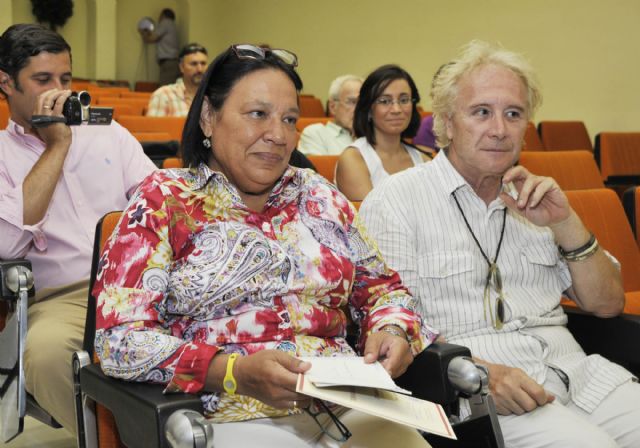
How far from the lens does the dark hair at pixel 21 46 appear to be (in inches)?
96.0

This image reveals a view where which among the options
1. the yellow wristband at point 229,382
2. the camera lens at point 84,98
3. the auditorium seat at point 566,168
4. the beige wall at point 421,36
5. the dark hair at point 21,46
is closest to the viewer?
the yellow wristband at point 229,382

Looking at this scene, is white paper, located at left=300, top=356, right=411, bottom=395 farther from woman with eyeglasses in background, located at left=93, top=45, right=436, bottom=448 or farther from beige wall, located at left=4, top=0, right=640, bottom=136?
beige wall, located at left=4, top=0, right=640, bottom=136

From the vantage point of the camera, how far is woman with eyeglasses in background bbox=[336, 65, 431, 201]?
12.3ft

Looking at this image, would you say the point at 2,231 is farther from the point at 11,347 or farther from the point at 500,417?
the point at 500,417

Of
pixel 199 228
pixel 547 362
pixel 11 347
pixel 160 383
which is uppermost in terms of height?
→ pixel 199 228

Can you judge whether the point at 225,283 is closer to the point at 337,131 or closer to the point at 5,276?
the point at 5,276

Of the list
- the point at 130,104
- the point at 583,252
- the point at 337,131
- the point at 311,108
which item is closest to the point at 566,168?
the point at 337,131

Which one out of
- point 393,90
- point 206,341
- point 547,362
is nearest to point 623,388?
point 547,362

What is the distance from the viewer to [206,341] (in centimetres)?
149

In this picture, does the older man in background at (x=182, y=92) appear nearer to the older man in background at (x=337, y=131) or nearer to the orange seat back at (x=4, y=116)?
the older man in background at (x=337, y=131)

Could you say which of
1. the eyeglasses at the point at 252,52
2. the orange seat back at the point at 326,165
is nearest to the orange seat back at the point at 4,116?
the orange seat back at the point at 326,165

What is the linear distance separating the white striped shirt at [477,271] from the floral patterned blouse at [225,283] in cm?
22

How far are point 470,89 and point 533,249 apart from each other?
45 centimetres

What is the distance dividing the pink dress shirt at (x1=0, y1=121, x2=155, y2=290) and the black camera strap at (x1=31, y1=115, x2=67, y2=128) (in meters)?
0.17
